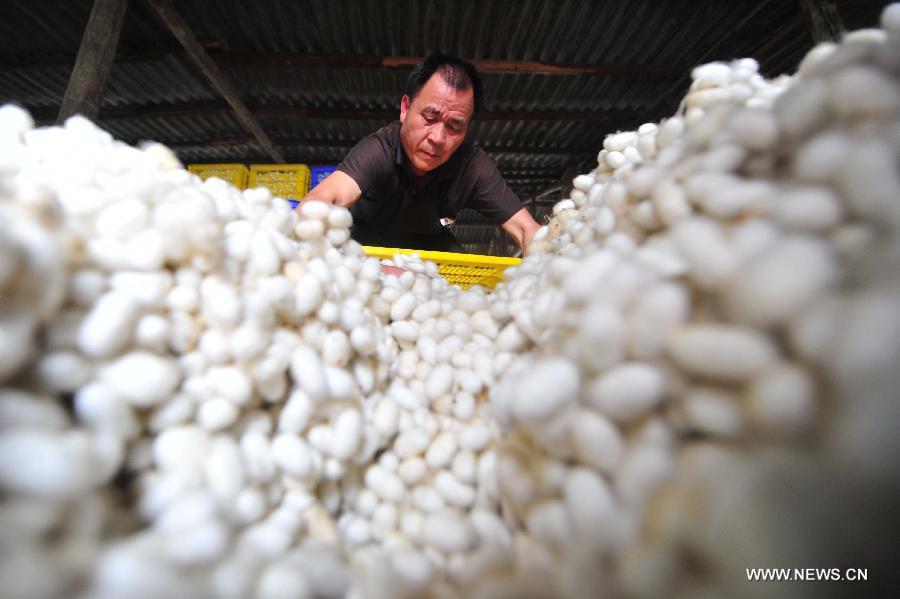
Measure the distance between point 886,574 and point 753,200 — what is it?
22 cm

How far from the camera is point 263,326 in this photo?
1.18 feet

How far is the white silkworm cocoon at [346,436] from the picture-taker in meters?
0.37

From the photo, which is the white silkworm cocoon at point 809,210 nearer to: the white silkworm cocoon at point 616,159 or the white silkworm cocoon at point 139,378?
the white silkworm cocoon at point 616,159

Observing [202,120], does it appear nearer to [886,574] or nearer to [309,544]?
[309,544]

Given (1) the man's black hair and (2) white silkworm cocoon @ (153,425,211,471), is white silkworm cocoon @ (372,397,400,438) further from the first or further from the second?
(1) the man's black hair

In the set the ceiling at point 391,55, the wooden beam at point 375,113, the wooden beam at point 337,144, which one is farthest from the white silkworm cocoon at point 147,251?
the wooden beam at point 337,144

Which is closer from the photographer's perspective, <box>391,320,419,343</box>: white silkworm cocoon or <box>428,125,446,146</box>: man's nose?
<box>391,320,419,343</box>: white silkworm cocoon

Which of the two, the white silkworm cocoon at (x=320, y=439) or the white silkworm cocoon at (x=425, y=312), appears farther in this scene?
the white silkworm cocoon at (x=425, y=312)

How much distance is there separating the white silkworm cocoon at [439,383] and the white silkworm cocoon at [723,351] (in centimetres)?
26

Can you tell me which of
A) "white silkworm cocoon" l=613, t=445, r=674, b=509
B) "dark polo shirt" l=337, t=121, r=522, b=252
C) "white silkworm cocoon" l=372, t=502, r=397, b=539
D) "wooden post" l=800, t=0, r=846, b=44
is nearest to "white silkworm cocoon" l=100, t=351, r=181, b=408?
"white silkworm cocoon" l=372, t=502, r=397, b=539

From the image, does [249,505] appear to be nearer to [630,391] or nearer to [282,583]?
[282,583]

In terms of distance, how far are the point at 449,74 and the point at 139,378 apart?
1.25 m

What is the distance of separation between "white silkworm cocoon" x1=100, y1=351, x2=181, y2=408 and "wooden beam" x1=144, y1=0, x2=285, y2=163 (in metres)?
2.35

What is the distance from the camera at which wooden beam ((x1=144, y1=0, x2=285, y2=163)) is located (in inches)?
73.6
